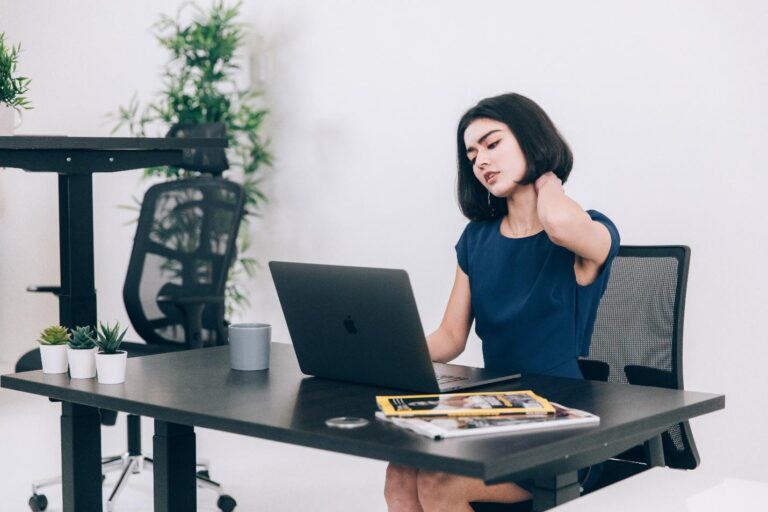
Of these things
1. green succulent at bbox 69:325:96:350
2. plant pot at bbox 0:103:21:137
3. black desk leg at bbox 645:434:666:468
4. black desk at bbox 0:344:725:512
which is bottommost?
black desk leg at bbox 645:434:666:468

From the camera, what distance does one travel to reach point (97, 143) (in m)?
2.84

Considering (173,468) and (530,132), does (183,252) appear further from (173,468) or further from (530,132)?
(173,468)

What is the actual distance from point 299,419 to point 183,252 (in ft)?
7.08

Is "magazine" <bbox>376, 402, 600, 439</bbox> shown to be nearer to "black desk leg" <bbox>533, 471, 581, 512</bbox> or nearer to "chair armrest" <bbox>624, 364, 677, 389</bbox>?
"black desk leg" <bbox>533, 471, 581, 512</bbox>

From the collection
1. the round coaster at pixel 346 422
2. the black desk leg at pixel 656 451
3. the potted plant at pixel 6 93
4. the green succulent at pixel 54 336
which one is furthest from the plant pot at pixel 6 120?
the black desk leg at pixel 656 451

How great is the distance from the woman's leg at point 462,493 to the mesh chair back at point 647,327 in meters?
0.45

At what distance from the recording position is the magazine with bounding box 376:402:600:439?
1.39 metres

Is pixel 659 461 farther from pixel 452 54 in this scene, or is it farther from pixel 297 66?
pixel 297 66

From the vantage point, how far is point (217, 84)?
488cm

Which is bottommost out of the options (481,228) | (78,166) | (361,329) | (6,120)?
(361,329)

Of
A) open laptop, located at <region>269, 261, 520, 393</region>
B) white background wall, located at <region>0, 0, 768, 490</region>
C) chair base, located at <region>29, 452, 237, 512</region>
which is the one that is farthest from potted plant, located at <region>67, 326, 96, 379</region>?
white background wall, located at <region>0, 0, 768, 490</region>

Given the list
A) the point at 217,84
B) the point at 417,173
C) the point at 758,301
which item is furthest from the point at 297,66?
the point at 758,301

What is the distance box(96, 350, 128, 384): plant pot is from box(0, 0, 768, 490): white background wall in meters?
2.17

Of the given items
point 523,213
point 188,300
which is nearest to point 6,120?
point 188,300
